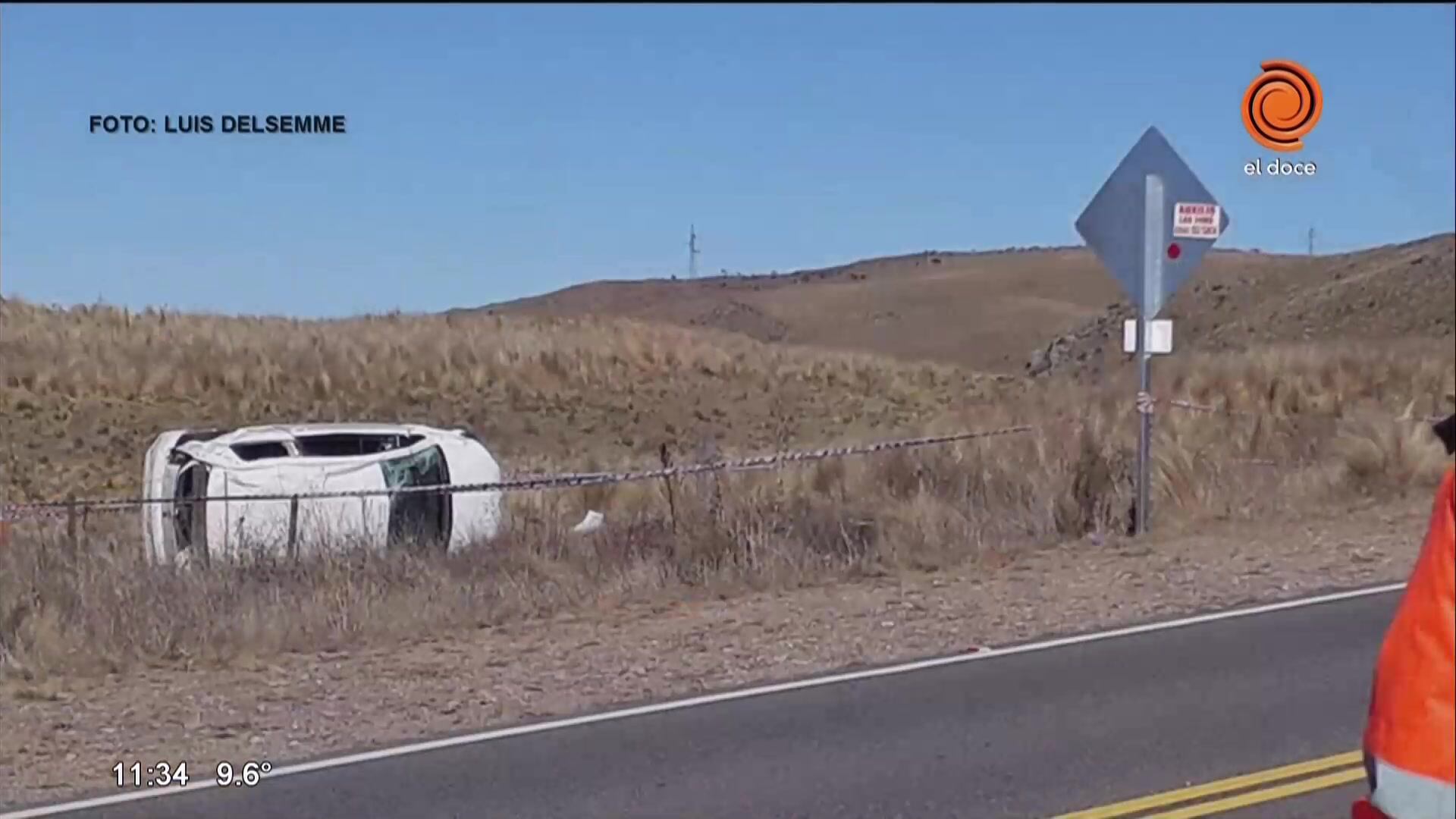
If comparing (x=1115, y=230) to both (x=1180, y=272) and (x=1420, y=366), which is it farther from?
(x=1420, y=366)

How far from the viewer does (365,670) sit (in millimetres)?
10000

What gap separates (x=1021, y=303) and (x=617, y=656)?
7216 cm

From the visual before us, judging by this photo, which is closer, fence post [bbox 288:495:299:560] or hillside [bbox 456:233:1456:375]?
fence post [bbox 288:495:299:560]

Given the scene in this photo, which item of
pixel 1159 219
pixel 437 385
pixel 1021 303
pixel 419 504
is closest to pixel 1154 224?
pixel 1159 219

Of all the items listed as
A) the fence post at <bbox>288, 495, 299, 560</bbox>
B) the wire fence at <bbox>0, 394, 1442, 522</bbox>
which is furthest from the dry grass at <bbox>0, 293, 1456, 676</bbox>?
the fence post at <bbox>288, 495, 299, 560</bbox>

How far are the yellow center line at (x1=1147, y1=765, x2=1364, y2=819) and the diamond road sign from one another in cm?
731

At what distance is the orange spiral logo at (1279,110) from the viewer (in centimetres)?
1524

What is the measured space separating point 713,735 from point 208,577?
4550 mm

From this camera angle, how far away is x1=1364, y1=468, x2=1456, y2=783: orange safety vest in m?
2.93

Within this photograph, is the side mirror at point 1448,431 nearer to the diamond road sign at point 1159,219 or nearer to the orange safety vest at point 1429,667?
the orange safety vest at point 1429,667

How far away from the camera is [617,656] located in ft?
33.8

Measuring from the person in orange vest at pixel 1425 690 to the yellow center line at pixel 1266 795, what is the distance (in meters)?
3.98

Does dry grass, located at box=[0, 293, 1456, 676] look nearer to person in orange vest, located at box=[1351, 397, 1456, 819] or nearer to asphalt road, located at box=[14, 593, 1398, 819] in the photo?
asphalt road, located at box=[14, 593, 1398, 819]

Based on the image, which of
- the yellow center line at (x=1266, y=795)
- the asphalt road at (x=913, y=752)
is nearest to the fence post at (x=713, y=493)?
the asphalt road at (x=913, y=752)
